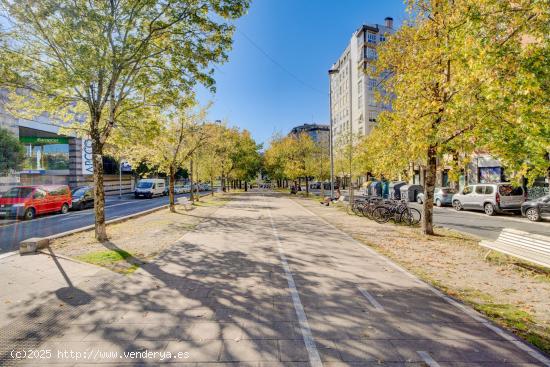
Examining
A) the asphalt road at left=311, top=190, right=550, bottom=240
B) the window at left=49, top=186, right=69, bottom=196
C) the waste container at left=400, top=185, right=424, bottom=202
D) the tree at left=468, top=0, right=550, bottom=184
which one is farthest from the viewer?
the waste container at left=400, top=185, right=424, bottom=202

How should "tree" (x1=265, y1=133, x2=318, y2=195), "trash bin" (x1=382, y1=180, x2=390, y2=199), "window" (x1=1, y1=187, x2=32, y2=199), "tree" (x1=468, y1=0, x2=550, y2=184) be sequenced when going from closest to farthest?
"tree" (x1=468, y1=0, x2=550, y2=184) < "window" (x1=1, y1=187, x2=32, y2=199) < "trash bin" (x1=382, y1=180, x2=390, y2=199) < "tree" (x1=265, y1=133, x2=318, y2=195)

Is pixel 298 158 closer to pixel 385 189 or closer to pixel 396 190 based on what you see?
pixel 385 189

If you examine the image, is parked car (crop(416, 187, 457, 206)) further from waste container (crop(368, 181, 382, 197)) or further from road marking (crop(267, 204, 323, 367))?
road marking (crop(267, 204, 323, 367))

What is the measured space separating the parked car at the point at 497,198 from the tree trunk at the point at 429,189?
9.48 metres

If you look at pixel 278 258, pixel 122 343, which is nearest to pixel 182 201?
pixel 278 258

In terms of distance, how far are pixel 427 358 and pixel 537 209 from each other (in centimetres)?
1619

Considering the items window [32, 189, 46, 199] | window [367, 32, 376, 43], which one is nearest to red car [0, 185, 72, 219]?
window [32, 189, 46, 199]

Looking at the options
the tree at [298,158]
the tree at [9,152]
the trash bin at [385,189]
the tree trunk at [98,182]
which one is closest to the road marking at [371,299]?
the tree trunk at [98,182]

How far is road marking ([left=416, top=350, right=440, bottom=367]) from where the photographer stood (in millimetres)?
3357

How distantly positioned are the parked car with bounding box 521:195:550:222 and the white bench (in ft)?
33.9

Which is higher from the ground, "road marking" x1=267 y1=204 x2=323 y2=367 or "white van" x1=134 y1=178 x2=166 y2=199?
"white van" x1=134 y1=178 x2=166 y2=199

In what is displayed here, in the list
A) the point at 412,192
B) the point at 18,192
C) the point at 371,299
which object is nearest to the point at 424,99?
the point at 371,299

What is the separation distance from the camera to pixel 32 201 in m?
17.2

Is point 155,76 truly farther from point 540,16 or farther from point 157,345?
point 540,16
